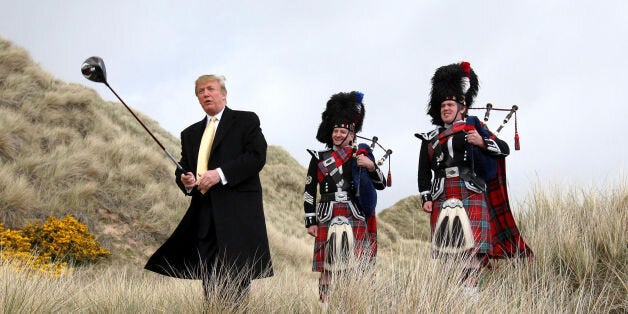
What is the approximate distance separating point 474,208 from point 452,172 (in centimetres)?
32

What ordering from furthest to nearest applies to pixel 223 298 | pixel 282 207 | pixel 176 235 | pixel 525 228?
pixel 282 207 < pixel 525 228 < pixel 176 235 < pixel 223 298

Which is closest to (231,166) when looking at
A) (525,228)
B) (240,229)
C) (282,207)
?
(240,229)

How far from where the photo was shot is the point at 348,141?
223 inches

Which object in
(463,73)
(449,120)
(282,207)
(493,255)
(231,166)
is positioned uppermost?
(463,73)

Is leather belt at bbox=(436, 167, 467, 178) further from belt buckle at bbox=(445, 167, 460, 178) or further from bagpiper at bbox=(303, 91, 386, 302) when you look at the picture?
bagpiper at bbox=(303, 91, 386, 302)

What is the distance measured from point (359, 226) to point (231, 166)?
165cm

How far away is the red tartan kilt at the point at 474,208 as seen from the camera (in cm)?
450

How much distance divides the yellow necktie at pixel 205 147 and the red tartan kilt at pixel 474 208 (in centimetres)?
180

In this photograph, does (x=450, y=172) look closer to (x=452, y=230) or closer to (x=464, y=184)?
(x=464, y=184)

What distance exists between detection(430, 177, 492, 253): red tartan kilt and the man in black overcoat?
142cm

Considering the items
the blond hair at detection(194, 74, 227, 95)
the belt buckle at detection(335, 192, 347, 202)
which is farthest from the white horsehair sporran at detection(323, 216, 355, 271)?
the blond hair at detection(194, 74, 227, 95)

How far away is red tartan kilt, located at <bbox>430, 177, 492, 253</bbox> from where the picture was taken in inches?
177

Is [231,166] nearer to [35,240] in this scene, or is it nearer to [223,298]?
[223,298]

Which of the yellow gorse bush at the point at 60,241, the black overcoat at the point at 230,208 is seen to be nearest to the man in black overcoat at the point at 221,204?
the black overcoat at the point at 230,208
